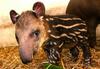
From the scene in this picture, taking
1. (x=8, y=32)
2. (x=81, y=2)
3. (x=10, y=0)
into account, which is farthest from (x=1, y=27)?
(x=81, y=2)

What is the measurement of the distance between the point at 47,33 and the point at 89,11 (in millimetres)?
779

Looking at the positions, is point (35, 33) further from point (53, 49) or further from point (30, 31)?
point (53, 49)

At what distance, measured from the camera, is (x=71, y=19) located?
3.75 meters

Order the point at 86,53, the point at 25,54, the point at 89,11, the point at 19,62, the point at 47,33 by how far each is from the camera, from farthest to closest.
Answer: the point at 19,62, the point at 89,11, the point at 86,53, the point at 47,33, the point at 25,54

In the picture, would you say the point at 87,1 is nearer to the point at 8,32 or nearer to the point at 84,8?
the point at 84,8

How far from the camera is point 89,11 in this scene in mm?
4129

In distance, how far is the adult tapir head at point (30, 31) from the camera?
330cm

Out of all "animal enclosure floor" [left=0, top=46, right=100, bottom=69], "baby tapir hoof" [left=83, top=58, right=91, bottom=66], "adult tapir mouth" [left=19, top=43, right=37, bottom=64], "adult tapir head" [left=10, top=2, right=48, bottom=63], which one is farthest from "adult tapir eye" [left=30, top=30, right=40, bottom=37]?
"baby tapir hoof" [left=83, top=58, right=91, bottom=66]

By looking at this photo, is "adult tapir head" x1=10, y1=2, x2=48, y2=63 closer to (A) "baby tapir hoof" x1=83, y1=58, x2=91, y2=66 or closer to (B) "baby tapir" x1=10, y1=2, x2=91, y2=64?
(B) "baby tapir" x1=10, y1=2, x2=91, y2=64

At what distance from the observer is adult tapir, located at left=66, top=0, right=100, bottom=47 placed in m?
4.11

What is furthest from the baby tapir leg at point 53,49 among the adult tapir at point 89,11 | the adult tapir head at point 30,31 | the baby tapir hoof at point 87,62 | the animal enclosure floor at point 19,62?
the adult tapir at point 89,11

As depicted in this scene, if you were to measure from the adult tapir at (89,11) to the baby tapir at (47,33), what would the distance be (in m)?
0.37

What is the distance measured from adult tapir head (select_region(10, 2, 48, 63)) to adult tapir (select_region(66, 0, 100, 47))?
747mm

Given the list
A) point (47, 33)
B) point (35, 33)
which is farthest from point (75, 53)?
point (35, 33)
